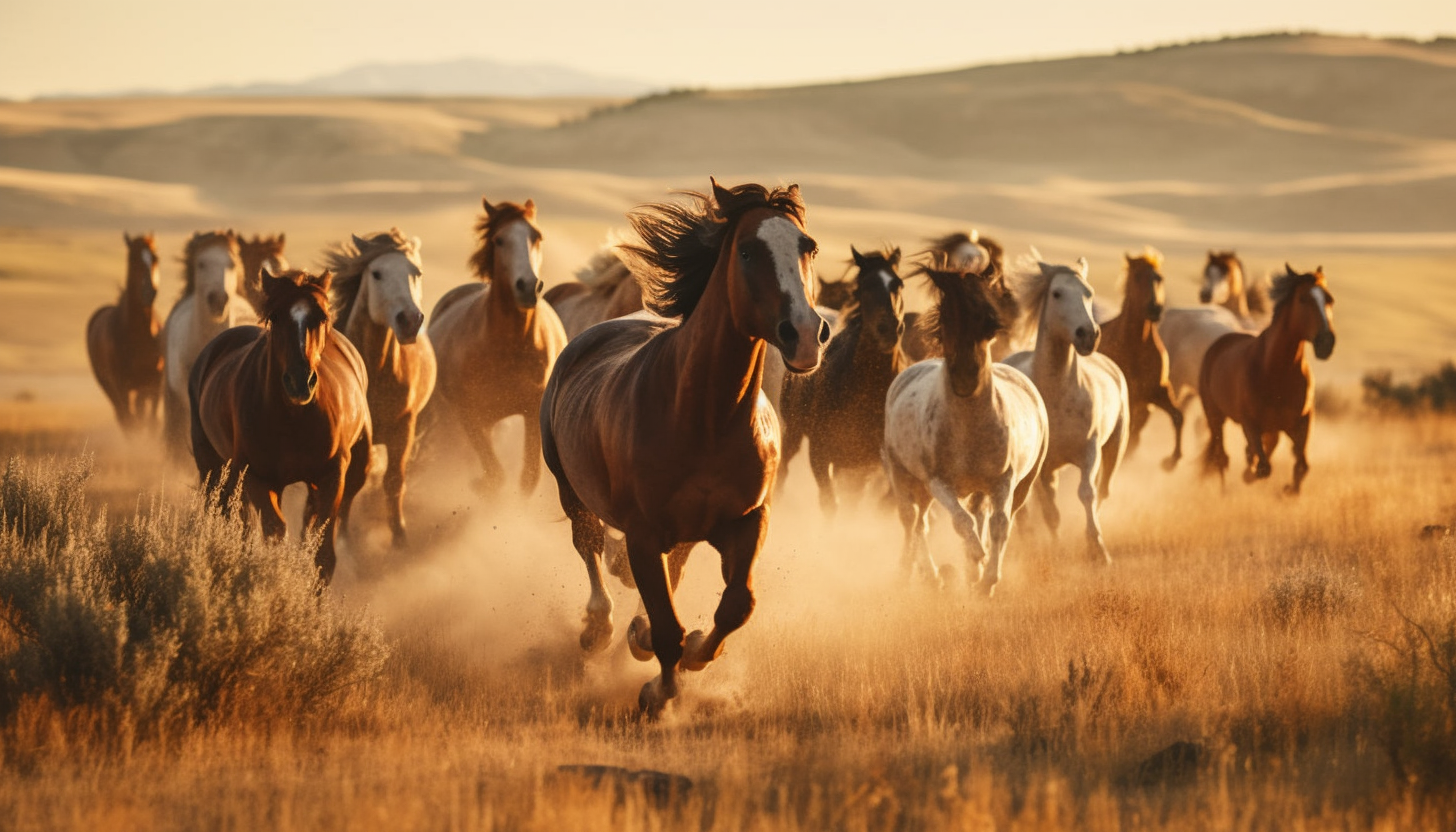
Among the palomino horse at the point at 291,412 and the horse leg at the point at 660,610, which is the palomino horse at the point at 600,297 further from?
the horse leg at the point at 660,610

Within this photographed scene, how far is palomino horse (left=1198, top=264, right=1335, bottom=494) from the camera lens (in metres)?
13.3

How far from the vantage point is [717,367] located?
19.8 ft

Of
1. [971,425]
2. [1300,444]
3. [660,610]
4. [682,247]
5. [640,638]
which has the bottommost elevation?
[640,638]

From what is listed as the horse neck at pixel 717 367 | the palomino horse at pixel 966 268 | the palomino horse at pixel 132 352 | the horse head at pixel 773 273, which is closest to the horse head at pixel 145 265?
the palomino horse at pixel 132 352

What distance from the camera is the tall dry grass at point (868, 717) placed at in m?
4.95

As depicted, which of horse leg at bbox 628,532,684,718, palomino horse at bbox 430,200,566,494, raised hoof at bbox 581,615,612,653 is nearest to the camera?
horse leg at bbox 628,532,684,718

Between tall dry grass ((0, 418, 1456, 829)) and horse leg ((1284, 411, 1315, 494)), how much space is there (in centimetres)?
307

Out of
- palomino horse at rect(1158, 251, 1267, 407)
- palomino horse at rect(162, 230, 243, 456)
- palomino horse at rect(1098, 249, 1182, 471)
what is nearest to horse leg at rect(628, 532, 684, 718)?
palomino horse at rect(162, 230, 243, 456)

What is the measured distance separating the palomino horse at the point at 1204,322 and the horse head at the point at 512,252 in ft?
27.3

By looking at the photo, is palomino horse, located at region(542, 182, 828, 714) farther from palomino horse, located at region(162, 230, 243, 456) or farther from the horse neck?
palomino horse, located at region(162, 230, 243, 456)

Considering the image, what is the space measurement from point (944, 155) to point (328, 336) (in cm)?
8855

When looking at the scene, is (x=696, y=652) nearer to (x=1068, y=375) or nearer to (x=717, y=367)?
(x=717, y=367)

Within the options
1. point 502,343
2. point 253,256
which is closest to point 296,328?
point 502,343

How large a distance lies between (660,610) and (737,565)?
0.40m
